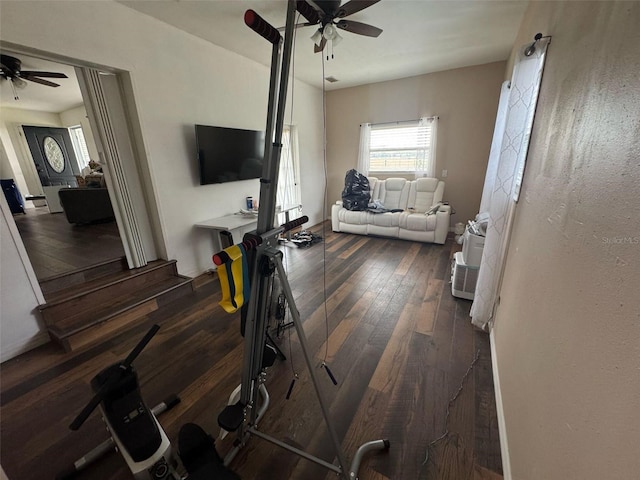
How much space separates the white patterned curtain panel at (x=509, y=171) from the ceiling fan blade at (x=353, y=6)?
3.72ft

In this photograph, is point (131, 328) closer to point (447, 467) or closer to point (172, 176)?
point (172, 176)

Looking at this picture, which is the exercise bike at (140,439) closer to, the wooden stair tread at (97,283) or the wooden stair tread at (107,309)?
the wooden stair tread at (107,309)

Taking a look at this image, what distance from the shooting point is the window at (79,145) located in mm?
6656

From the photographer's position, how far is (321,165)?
5324 millimetres

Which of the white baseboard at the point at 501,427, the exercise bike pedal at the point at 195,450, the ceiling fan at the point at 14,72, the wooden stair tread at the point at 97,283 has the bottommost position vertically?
the white baseboard at the point at 501,427

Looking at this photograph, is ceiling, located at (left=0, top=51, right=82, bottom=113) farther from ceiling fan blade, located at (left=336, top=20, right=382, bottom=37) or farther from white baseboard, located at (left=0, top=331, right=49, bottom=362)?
ceiling fan blade, located at (left=336, top=20, right=382, bottom=37)

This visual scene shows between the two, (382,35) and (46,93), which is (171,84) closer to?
(382,35)

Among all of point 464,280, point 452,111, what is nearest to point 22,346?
point 464,280

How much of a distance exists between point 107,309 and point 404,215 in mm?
3877

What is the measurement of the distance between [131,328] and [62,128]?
761 centimetres

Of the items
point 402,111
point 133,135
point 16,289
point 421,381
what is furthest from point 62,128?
point 421,381

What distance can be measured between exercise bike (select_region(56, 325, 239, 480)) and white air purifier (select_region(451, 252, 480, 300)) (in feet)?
7.67

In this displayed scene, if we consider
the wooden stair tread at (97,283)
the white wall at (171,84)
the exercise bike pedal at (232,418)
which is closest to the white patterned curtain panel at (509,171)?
the exercise bike pedal at (232,418)

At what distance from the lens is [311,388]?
1.60 m
